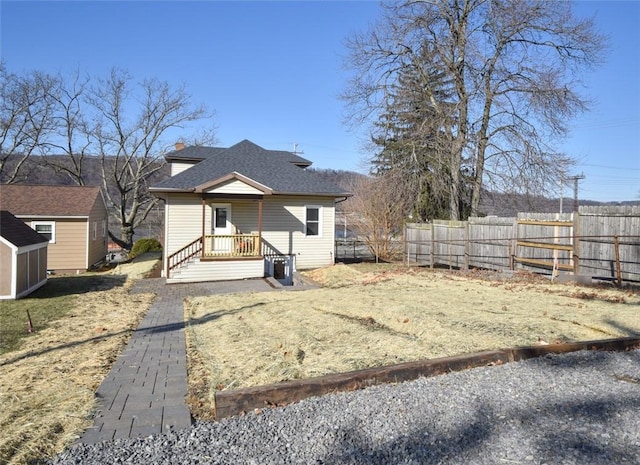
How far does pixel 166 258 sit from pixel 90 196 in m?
8.98

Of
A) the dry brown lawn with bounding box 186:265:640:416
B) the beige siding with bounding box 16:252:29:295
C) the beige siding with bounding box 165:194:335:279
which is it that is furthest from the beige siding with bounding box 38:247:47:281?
the dry brown lawn with bounding box 186:265:640:416

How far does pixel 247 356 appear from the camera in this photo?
15.7 feet

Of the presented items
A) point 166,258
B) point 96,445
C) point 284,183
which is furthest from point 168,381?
point 284,183

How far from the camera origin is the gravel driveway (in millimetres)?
2600

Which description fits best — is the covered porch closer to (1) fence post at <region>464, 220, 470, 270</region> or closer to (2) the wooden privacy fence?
(2) the wooden privacy fence

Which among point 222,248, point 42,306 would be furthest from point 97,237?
point 42,306

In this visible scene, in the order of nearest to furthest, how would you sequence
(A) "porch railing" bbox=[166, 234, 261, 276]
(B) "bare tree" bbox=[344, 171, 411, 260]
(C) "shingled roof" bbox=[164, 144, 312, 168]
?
1. (A) "porch railing" bbox=[166, 234, 261, 276]
2. (C) "shingled roof" bbox=[164, 144, 312, 168]
3. (B) "bare tree" bbox=[344, 171, 411, 260]

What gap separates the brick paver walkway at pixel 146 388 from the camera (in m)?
3.18

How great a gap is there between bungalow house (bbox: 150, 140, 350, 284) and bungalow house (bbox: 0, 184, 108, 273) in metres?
5.14

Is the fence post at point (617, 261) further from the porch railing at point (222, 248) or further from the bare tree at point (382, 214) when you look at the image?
the bare tree at point (382, 214)

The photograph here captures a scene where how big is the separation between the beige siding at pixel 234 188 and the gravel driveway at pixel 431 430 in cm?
1216

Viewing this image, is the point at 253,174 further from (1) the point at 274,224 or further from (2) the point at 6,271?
(2) the point at 6,271

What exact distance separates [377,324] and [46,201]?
19286mm

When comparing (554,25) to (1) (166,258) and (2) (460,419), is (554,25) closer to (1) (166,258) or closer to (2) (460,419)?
(1) (166,258)
